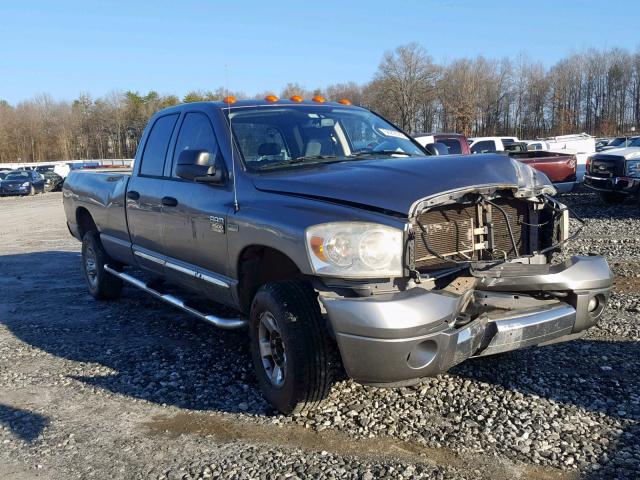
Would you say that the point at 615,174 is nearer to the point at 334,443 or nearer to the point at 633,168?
the point at 633,168

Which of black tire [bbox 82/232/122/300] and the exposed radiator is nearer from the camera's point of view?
the exposed radiator

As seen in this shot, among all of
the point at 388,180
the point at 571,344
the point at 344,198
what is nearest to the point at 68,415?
the point at 344,198

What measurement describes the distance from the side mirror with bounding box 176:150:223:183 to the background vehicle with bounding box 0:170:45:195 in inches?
1343

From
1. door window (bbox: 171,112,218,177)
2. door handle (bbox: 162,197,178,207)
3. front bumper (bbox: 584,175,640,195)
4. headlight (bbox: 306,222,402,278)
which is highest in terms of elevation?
door window (bbox: 171,112,218,177)

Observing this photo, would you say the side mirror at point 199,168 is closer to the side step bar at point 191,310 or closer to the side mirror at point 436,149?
the side step bar at point 191,310

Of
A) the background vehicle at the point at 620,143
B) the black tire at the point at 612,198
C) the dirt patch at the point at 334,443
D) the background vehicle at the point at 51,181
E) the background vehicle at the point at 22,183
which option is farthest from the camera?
the background vehicle at the point at 51,181

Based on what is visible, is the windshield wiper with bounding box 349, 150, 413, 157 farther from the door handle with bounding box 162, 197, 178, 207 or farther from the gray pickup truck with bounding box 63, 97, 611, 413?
the door handle with bounding box 162, 197, 178, 207

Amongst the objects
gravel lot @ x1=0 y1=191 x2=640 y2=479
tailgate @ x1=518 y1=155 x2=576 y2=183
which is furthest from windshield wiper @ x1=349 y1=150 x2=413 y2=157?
tailgate @ x1=518 y1=155 x2=576 y2=183

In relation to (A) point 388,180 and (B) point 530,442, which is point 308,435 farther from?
(A) point 388,180

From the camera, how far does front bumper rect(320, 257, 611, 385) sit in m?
3.14

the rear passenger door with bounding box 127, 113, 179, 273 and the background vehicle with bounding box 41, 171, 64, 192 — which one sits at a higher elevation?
the rear passenger door with bounding box 127, 113, 179, 273

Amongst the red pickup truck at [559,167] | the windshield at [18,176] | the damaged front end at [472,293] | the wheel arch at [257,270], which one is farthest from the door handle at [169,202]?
the windshield at [18,176]

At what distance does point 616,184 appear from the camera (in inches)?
538

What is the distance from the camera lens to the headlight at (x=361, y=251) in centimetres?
329
